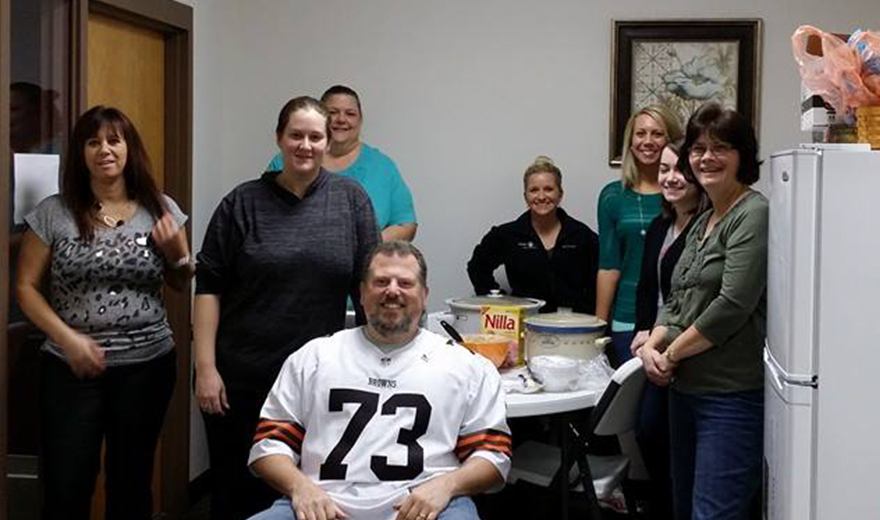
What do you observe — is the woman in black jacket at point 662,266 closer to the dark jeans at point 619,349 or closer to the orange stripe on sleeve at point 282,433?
the dark jeans at point 619,349

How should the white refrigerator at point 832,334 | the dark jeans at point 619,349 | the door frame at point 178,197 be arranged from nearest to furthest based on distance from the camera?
the white refrigerator at point 832,334 < the dark jeans at point 619,349 < the door frame at point 178,197

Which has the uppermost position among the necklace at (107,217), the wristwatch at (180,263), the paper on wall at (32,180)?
the paper on wall at (32,180)

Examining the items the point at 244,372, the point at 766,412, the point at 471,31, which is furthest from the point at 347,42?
the point at 766,412

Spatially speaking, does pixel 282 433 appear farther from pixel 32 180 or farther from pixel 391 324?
pixel 32 180

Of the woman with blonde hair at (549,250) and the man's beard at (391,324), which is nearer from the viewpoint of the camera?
the man's beard at (391,324)

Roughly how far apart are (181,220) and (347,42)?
5.28 feet

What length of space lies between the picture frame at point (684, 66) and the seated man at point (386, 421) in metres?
1.95

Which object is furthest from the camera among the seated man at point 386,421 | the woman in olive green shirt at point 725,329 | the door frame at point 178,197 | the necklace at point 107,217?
the door frame at point 178,197

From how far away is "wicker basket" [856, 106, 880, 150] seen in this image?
203cm

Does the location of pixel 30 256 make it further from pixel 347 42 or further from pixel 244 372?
pixel 347 42

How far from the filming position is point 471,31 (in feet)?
13.6

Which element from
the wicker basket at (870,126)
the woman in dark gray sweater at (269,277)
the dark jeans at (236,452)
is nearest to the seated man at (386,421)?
the woman in dark gray sweater at (269,277)

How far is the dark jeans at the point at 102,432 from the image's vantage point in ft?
8.59

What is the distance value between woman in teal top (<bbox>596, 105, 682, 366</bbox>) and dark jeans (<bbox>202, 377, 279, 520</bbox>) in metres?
1.34
